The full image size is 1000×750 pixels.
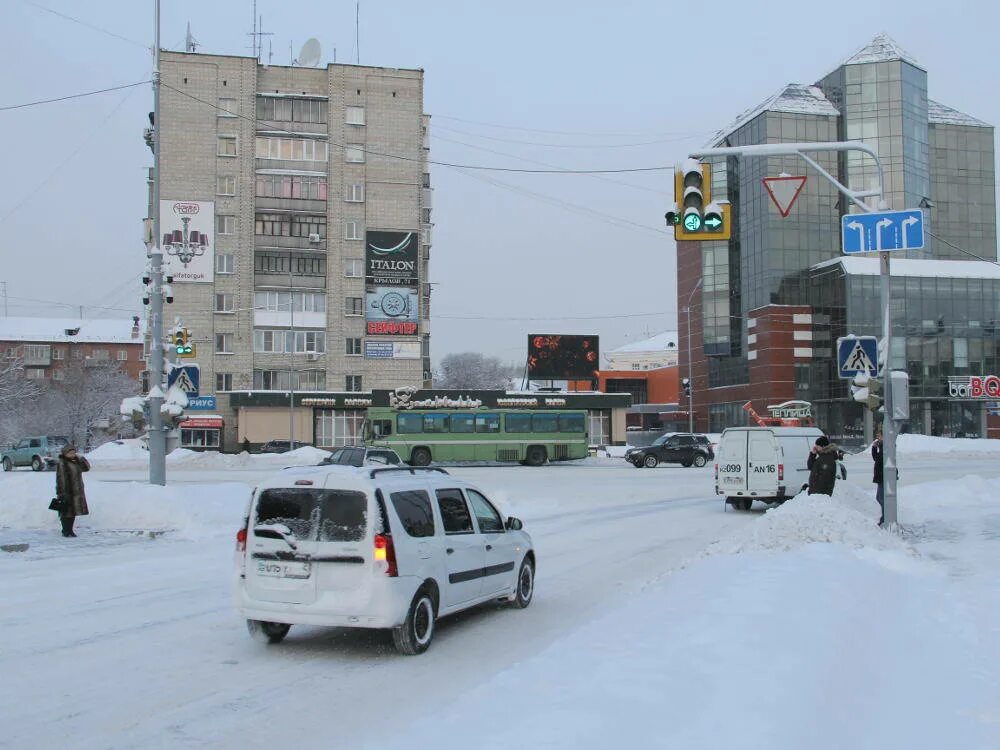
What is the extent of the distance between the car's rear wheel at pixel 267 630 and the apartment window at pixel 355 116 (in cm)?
6766

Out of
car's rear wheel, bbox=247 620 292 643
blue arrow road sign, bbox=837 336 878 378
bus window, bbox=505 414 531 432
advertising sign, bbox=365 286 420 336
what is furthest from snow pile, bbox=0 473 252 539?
advertising sign, bbox=365 286 420 336

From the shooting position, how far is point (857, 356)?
59.8ft

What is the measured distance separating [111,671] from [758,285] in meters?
84.8

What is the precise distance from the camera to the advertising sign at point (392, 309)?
237ft

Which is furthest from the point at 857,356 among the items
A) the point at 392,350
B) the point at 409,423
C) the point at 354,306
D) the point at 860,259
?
the point at 860,259

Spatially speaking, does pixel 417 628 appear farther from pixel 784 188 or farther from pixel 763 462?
pixel 763 462

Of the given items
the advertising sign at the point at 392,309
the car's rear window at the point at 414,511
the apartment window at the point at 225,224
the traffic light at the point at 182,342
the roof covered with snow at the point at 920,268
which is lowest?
the car's rear window at the point at 414,511

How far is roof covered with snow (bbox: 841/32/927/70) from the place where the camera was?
85000 mm

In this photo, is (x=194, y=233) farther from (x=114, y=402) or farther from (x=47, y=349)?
(x=47, y=349)

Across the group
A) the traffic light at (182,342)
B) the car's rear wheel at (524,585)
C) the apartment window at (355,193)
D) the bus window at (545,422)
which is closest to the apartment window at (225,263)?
the apartment window at (355,193)

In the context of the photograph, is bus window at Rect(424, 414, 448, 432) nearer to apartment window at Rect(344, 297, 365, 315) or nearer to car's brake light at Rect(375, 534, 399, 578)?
apartment window at Rect(344, 297, 365, 315)

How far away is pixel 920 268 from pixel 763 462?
225 feet

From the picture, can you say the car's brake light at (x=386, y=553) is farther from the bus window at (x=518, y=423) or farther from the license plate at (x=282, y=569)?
the bus window at (x=518, y=423)

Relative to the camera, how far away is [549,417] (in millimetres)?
49188
